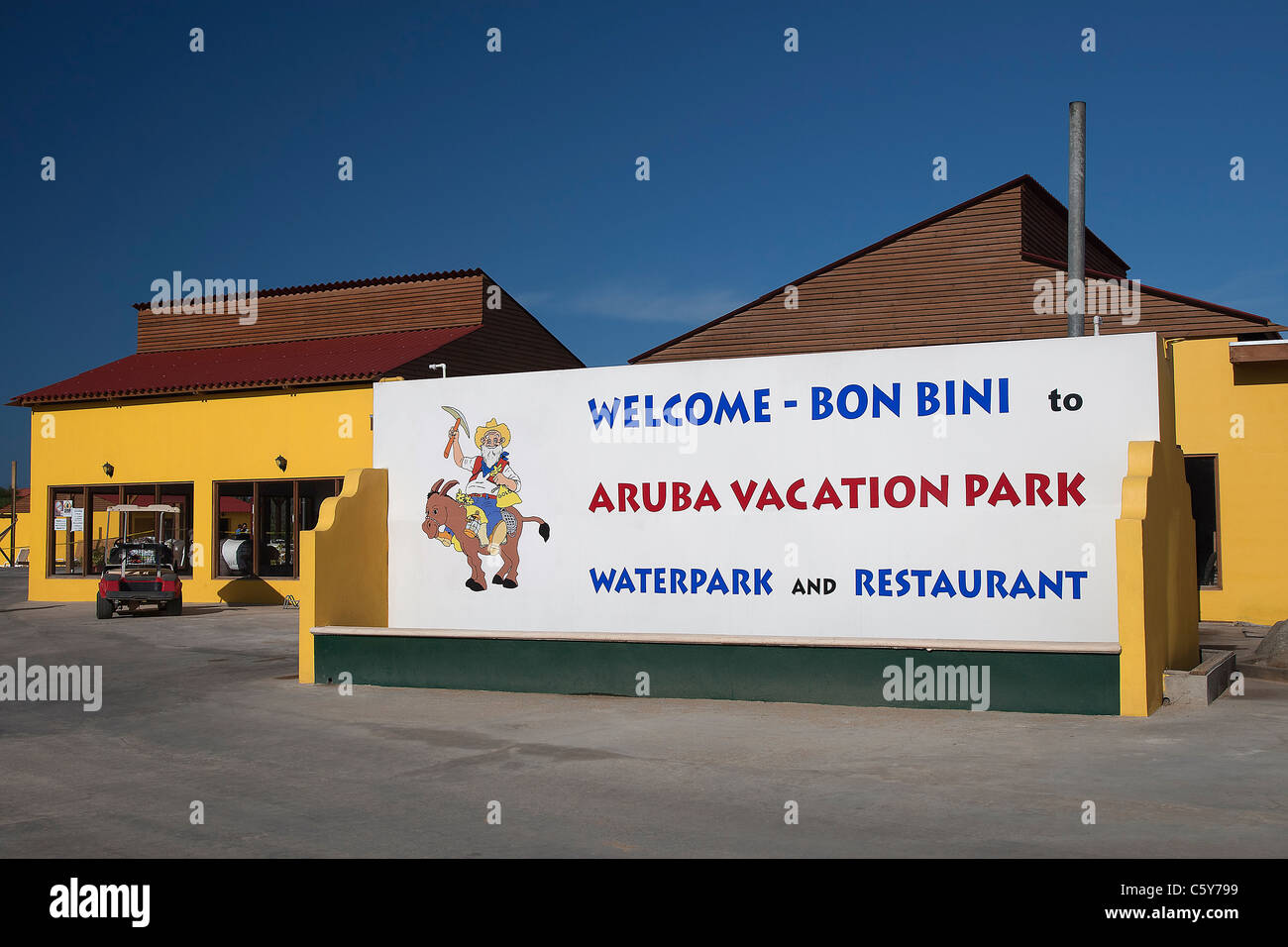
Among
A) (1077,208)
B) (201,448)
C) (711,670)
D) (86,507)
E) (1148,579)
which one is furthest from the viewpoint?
(86,507)

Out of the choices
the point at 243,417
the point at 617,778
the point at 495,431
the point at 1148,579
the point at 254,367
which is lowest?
the point at 617,778

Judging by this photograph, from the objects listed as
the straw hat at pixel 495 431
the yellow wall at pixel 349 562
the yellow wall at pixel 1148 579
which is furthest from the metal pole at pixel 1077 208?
the yellow wall at pixel 349 562

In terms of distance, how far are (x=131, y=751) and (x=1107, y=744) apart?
798cm

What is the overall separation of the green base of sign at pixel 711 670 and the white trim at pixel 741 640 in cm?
6

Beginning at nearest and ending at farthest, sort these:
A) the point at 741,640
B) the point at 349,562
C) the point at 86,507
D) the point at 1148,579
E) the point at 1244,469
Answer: the point at 1148,579
the point at 741,640
the point at 349,562
the point at 1244,469
the point at 86,507

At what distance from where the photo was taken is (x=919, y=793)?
786 centimetres

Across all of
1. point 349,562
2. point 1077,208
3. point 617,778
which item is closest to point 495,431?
point 349,562

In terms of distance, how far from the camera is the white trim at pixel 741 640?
11078 millimetres

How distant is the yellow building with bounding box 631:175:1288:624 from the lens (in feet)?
66.3

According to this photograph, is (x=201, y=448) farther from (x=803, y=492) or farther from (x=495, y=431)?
(x=803, y=492)

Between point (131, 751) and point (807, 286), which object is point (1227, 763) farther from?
point (807, 286)

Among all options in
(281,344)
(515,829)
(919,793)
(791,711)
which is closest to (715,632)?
(791,711)

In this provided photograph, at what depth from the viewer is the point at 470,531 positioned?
14586 millimetres

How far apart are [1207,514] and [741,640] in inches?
487
